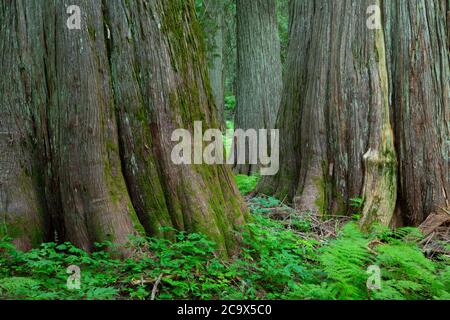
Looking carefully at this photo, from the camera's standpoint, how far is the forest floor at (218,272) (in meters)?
3.96

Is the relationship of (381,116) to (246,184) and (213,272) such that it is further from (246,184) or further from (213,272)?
(213,272)

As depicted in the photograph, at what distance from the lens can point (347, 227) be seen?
5.68 metres

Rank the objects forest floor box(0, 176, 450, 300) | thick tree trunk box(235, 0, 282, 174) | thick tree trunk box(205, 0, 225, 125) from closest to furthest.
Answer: forest floor box(0, 176, 450, 300), thick tree trunk box(235, 0, 282, 174), thick tree trunk box(205, 0, 225, 125)

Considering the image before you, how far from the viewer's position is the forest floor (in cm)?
396

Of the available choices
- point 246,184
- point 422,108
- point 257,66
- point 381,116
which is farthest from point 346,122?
point 257,66

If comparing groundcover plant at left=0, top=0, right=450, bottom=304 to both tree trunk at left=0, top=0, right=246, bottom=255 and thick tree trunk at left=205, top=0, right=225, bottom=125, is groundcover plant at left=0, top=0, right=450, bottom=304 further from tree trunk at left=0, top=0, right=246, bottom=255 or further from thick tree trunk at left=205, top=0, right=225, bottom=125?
thick tree trunk at left=205, top=0, right=225, bottom=125

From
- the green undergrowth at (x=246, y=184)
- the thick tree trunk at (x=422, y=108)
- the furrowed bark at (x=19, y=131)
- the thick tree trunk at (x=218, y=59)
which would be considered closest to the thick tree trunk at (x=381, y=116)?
the thick tree trunk at (x=422, y=108)

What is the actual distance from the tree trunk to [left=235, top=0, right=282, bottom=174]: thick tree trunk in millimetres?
6048

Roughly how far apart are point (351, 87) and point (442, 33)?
140 cm

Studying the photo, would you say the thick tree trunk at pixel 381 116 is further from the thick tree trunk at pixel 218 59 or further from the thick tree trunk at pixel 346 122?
the thick tree trunk at pixel 218 59

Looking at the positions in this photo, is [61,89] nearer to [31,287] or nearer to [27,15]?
[27,15]

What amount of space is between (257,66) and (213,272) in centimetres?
726

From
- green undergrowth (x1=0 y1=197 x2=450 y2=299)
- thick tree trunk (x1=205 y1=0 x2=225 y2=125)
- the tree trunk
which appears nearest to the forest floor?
green undergrowth (x1=0 y1=197 x2=450 y2=299)

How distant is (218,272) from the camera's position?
434 cm
